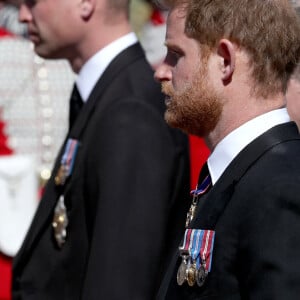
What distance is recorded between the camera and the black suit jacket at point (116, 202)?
337cm

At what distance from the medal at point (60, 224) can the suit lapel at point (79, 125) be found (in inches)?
1.5

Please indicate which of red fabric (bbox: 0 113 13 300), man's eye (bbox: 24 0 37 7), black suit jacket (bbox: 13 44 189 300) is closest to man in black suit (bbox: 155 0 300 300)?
black suit jacket (bbox: 13 44 189 300)

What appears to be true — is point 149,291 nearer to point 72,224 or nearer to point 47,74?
point 72,224

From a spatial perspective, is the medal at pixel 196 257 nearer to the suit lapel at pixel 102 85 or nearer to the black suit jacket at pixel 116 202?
the black suit jacket at pixel 116 202

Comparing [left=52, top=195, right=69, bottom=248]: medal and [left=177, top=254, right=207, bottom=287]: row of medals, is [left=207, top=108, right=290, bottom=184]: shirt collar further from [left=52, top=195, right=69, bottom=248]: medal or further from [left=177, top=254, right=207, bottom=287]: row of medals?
[left=52, top=195, right=69, bottom=248]: medal

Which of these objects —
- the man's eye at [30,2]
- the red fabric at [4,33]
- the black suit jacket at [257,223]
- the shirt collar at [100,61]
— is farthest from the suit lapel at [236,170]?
the red fabric at [4,33]

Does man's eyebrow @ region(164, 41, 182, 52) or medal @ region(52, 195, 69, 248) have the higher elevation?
man's eyebrow @ region(164, 41, 182, 52)

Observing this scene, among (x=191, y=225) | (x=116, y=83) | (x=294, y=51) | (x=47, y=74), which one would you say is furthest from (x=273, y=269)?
(x=47, y=74)

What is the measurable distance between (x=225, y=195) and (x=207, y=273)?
0.58 feet

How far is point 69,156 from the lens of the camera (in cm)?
361

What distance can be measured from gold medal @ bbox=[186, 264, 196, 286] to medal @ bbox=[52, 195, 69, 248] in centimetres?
109

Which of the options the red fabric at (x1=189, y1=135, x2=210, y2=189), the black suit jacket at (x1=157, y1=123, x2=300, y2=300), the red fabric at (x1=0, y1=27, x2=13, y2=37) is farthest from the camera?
the red fabric at (x1=0, y1=27, x2=13, y2=37)

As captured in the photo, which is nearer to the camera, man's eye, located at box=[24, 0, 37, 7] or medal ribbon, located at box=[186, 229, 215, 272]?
medal ribbon, located at box=[186, 229, 215, 272]

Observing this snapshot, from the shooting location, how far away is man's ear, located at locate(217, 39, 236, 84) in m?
2.54
